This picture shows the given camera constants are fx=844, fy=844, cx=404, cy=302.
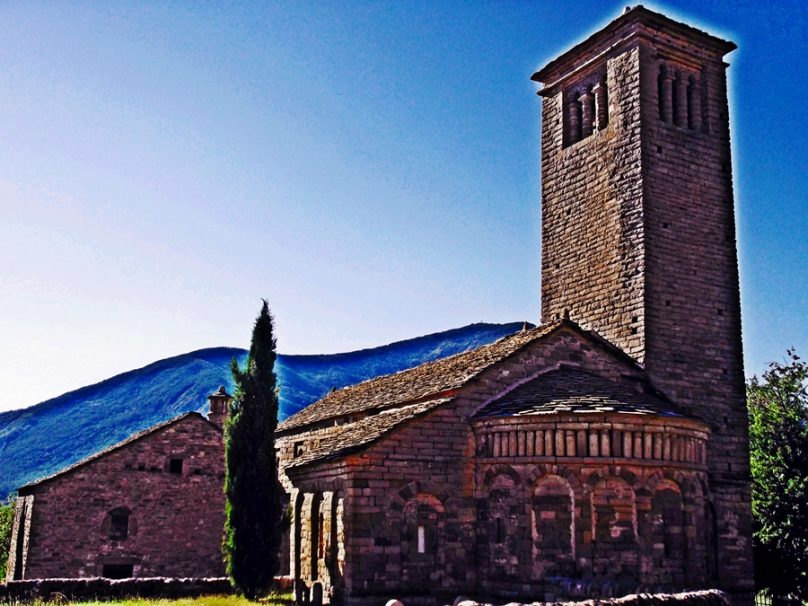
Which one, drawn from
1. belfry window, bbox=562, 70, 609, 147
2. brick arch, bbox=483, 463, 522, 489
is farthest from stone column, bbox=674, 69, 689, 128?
brick arch, bbox=483, 463, 522, 489

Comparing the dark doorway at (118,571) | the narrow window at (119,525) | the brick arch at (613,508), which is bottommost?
the dark doorway at (118,571)

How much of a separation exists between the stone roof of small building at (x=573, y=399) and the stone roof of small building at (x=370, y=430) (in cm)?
138

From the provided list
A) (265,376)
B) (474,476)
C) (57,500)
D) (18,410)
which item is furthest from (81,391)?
(474,476)

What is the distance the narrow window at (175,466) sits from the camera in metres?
27.2

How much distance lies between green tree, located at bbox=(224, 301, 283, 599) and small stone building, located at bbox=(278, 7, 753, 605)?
70cm

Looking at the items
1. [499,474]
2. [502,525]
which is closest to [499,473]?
[499,474]

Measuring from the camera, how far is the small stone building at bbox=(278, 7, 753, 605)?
16734 mm

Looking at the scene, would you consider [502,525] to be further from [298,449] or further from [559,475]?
[298,449]

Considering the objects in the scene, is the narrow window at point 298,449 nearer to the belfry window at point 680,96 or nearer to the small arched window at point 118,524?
the small arched window at point 118,524

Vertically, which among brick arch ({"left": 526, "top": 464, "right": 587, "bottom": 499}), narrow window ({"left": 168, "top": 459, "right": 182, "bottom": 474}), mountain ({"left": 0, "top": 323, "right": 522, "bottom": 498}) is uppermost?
mountain ({"left": 0, "top": 323, "right": 522, "bottom": 498})

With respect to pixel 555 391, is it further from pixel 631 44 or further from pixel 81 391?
pixel 81 391

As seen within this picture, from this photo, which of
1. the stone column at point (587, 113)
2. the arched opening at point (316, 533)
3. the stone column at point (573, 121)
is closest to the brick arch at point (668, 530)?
the arched opening at point (316, 533)

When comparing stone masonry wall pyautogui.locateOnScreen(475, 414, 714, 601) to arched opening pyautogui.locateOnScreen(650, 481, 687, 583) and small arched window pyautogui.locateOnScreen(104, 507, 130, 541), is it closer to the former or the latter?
arched opening pyautogui.locateOnScreen(650, 481, 687, 583)

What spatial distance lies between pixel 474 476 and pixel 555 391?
2520 millimetres
